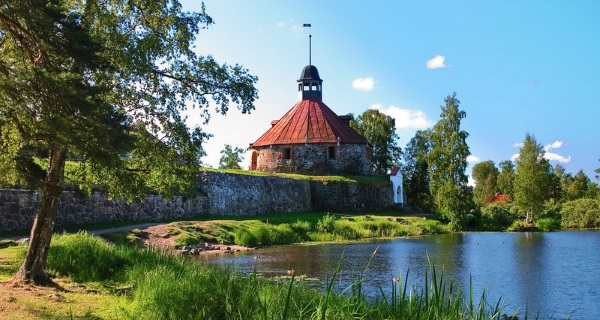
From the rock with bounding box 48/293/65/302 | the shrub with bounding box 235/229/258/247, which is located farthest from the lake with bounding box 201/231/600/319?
the rock with bounding box 48/293/65/302

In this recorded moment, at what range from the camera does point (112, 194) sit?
1130cm

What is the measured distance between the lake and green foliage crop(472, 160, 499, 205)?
56.6 meters

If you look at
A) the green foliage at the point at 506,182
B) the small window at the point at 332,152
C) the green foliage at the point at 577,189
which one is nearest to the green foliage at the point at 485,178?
the green foliage at the point at 506,182

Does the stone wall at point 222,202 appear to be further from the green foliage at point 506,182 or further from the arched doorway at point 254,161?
the green foliage at point 506,182

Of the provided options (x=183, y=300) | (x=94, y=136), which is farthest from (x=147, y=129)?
(x=183, y=300)

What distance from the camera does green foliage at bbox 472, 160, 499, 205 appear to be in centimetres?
7929

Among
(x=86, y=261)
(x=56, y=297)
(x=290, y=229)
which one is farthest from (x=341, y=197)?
(x=56, y=297)

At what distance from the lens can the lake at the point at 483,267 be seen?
455 inches

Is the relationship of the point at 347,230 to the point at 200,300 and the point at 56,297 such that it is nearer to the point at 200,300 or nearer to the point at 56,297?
the point at 56,297

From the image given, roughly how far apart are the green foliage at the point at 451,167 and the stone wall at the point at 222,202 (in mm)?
4682

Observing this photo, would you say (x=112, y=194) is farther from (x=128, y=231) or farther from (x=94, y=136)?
(x=128, y=231)

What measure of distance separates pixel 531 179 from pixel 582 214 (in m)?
4.57

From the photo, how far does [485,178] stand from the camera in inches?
3351

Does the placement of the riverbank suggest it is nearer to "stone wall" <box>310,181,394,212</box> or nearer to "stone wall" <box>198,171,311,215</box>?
"stone wall" <box>198,171,311,215</box>
